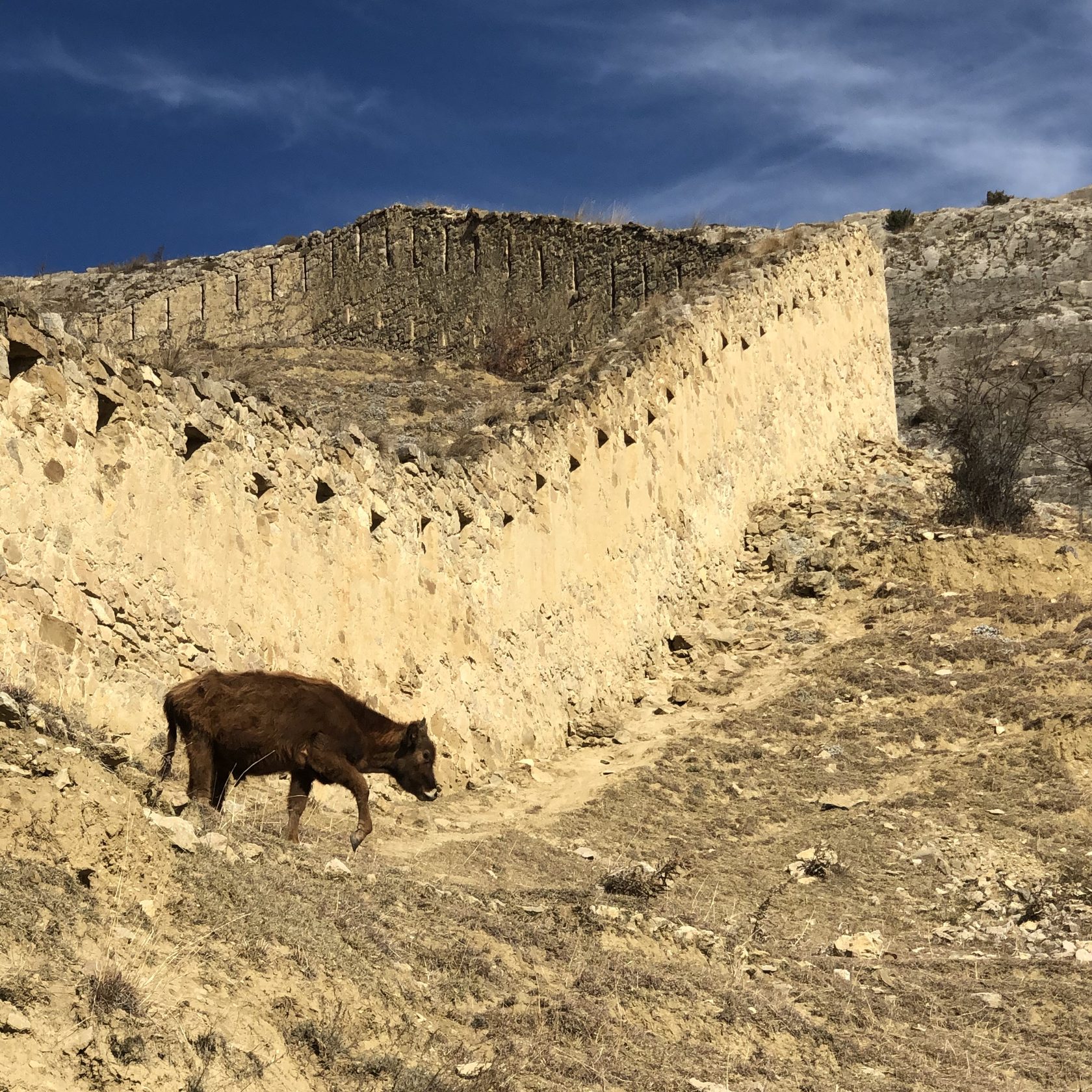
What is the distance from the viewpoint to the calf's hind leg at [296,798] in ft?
25.1

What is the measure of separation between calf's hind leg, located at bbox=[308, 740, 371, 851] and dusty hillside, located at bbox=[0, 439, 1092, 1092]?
8.6 inches

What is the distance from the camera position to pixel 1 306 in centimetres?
795

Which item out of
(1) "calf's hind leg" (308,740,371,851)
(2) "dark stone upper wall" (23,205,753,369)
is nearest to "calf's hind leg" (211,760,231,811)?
(1) "calf's hind leg" (308,740,371,851)

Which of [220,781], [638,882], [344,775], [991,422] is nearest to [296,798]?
[344,775]

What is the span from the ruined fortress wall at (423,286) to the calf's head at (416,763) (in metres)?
14.5

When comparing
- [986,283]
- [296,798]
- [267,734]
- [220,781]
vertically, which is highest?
[986,283]

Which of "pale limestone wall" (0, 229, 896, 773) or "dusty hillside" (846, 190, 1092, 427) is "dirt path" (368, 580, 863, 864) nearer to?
"pale limestone wall" (0, 229, 896, 773)

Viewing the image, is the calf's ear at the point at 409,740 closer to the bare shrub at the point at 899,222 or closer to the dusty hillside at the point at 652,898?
the dusty hillside at the point at 652,898

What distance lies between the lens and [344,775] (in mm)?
7844

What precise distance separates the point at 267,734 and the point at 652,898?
2.37 m

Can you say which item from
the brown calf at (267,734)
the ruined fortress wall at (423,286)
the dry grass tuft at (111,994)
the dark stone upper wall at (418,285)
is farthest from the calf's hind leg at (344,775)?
the ruined fortress wall at (423,286)

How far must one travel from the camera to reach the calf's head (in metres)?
8.60

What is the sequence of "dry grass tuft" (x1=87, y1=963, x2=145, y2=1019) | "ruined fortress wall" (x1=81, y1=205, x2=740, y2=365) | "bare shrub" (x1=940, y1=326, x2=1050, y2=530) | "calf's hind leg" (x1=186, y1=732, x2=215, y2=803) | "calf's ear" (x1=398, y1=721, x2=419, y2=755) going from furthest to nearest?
"ruined fortress wall" (x1=81, y1=205, x2=740, y2=365) → "bare shrub" (x1=940, y1=326, x2=1050, y2=530) → "calf's ear" (x1=398, y1=721, x2=419, y2=755) → "calf's hind leg" (x1=186, y1=732, x2=215, y2=803) → "dry grass tuft" (x1=87, y1=963, x2=145, y2=1019)

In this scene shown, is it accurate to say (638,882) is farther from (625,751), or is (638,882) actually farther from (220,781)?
(625,751)
